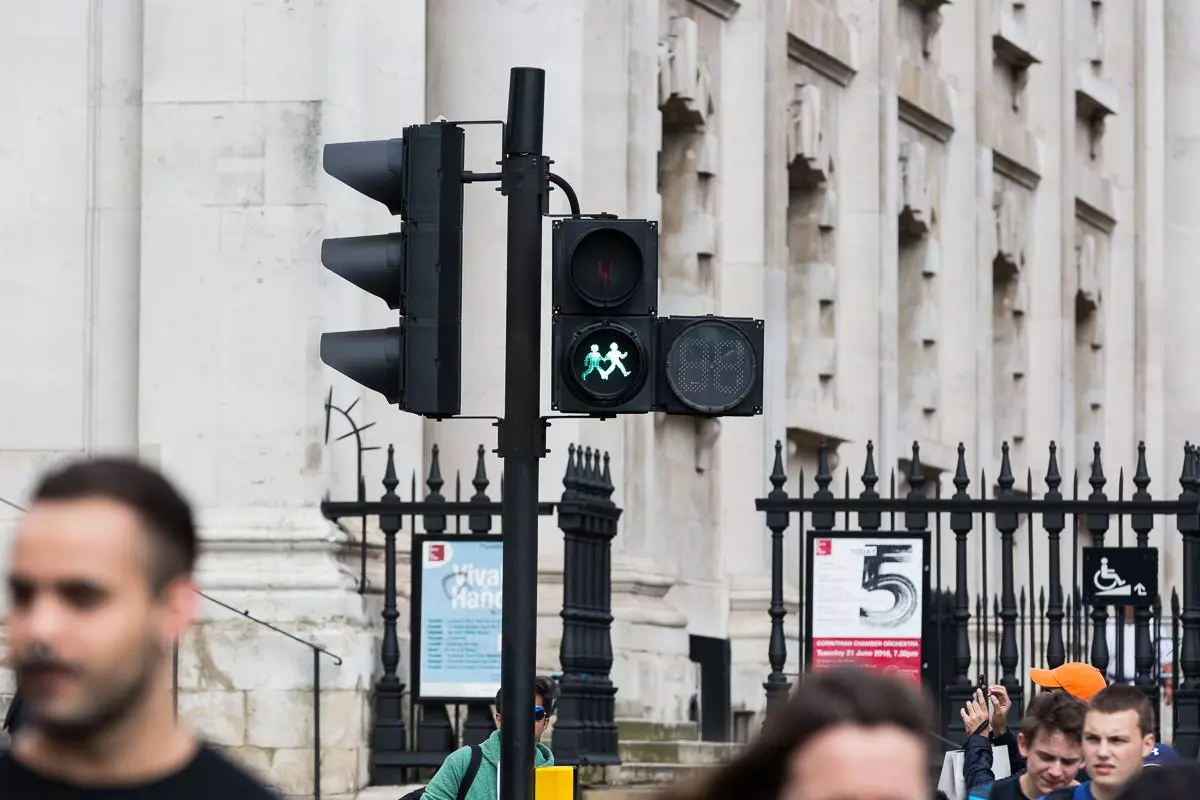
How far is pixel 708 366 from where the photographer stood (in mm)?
8930

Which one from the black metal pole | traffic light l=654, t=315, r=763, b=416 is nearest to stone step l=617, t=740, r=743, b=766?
traffic light l=654, t=315, r=763, b=416

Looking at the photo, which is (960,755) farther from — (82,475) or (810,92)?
(810,92)

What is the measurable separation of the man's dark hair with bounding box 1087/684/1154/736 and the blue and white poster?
760 cm

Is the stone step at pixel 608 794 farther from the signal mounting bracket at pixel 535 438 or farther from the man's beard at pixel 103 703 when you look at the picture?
the man's beard at pixel 103 703

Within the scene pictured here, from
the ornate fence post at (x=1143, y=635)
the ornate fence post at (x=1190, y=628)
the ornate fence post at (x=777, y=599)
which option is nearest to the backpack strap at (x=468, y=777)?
the ornate fence post at (x=777, y=599)

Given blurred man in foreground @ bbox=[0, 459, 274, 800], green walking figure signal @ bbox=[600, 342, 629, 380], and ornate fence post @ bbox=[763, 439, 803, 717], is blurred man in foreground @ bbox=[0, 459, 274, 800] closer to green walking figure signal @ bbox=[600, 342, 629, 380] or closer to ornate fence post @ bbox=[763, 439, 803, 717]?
green walking figure signal @ bbox=[600, 342, 629, 380]

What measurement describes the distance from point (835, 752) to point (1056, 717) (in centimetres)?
580

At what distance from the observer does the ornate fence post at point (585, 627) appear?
1530cm

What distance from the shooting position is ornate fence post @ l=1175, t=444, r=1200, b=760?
52.0ft

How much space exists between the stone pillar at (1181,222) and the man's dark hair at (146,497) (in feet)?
118

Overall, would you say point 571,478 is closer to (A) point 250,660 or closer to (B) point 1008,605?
(A) point 250,660

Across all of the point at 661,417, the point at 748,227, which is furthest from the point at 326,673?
the point at 748,227

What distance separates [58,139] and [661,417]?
654cm

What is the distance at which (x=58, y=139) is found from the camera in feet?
55.6
